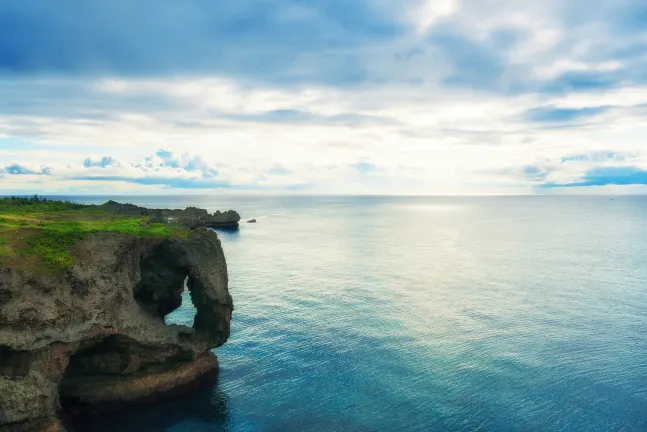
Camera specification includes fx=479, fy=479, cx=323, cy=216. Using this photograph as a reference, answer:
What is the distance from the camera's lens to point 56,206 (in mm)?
66688

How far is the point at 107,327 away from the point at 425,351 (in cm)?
3430

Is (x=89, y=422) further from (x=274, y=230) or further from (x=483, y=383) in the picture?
(x=274, y=230)

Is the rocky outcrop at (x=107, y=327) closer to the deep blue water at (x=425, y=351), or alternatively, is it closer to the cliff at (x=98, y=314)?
the cliff at (x=98, y=314)

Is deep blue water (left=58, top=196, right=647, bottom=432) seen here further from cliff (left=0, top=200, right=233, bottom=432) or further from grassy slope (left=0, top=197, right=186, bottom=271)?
grassy slope (left=0, top=197, right=186, bottom=271)

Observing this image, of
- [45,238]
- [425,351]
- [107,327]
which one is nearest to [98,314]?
[107,327]

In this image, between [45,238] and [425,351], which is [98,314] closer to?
[45,238]

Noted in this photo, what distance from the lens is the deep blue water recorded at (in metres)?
40.9

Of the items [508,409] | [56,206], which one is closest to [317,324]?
[508,409]

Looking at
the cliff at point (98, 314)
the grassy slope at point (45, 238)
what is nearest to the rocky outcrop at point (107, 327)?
the cliff at point (98, 314)

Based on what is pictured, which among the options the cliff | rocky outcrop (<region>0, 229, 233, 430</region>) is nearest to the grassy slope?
the cliff

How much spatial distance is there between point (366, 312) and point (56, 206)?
153 ft

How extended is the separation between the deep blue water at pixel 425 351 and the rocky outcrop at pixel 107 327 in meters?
3.70

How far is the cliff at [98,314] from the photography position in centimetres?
3494

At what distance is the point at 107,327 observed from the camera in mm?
39062
